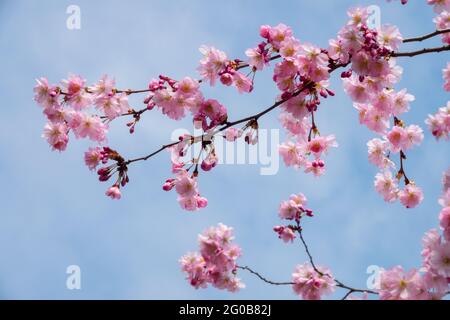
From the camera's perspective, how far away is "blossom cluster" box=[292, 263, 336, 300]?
4.25 meters

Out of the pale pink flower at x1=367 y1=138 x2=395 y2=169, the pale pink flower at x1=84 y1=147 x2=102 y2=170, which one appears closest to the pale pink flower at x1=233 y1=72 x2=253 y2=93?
the pale pink flower at x1=84 y1=147 x2=102 y2=170

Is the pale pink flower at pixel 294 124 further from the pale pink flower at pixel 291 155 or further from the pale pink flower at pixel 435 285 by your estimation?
the pale pink flower at pixel 435 285

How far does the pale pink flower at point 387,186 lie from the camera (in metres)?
5.53

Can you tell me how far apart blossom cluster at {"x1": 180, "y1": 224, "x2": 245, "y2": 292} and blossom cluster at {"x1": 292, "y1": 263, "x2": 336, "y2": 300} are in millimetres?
532

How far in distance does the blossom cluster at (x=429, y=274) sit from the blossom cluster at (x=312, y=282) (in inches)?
33.0

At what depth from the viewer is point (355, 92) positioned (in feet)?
16.3

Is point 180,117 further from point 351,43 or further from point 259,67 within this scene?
point 351,43

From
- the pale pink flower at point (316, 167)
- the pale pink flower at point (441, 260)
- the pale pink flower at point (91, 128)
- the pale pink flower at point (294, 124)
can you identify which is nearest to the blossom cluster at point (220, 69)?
the pale pink flower at point (294, 124)

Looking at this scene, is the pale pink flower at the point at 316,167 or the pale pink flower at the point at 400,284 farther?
the pale pink flower at the point at 316,167

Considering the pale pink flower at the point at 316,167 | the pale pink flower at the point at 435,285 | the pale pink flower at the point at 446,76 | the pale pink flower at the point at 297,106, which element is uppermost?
the pale pink flower at the point at 446,76

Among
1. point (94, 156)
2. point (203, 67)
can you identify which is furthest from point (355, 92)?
point (94, 156)

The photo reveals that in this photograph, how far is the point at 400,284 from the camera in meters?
3.35

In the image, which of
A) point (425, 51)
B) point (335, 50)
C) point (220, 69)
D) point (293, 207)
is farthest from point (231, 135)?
point (425, 51)
